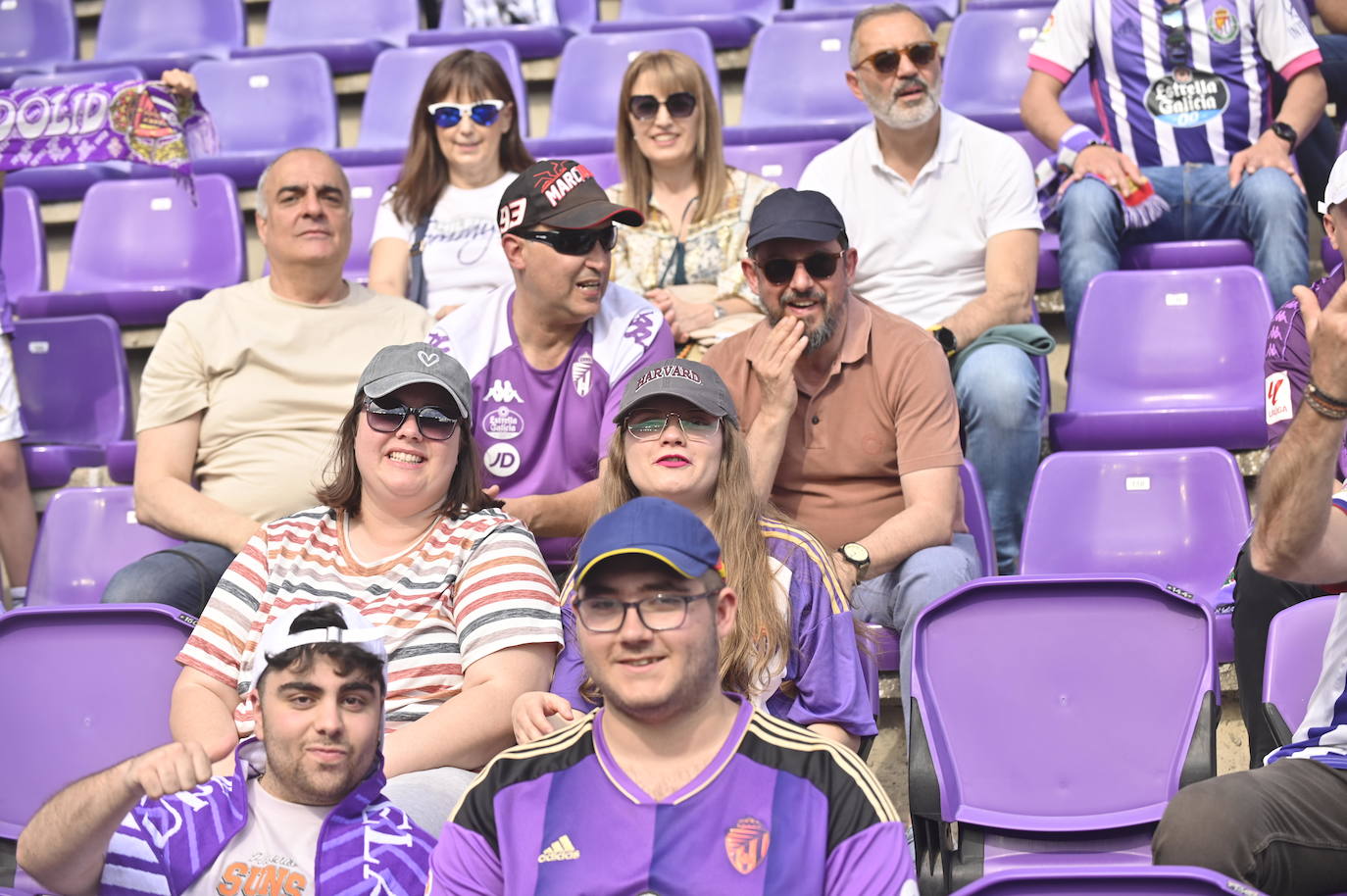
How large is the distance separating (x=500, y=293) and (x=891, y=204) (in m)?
1.23

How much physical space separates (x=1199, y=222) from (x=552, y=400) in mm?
2188

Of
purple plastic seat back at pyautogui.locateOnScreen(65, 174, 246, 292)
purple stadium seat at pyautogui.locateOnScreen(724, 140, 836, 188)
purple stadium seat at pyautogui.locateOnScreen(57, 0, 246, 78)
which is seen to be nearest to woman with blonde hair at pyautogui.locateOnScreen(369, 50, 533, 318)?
purple stadium seat at pyautogui.locateOnScreen(724, 140, 836, 188)

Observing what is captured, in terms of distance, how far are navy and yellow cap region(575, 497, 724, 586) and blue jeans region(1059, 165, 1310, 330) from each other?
2628 millimetres

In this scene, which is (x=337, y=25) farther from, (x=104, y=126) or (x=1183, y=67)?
(x=1183, y=67)

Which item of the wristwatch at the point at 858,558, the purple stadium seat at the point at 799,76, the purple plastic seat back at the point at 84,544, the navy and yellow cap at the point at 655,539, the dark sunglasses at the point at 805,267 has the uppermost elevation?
the purple stadium seat at the point at 799,76

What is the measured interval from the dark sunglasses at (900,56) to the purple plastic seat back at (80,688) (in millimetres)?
2557

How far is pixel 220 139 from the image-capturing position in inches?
252

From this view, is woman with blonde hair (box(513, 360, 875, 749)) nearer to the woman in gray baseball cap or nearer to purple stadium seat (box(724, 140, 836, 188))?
the woman in gray baseball cap

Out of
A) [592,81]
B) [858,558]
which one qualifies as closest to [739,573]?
[858,558]

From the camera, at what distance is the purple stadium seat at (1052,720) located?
262 centimetres

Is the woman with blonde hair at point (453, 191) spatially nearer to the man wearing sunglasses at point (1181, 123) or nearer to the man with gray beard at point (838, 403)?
the man with gray beard at point (838, 403)

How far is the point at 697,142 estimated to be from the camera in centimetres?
448

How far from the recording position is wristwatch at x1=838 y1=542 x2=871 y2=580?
3062 mm

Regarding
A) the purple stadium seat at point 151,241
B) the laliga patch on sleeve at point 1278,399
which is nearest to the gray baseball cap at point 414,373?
A: the laliga patch on sleeve at point 1278,399
